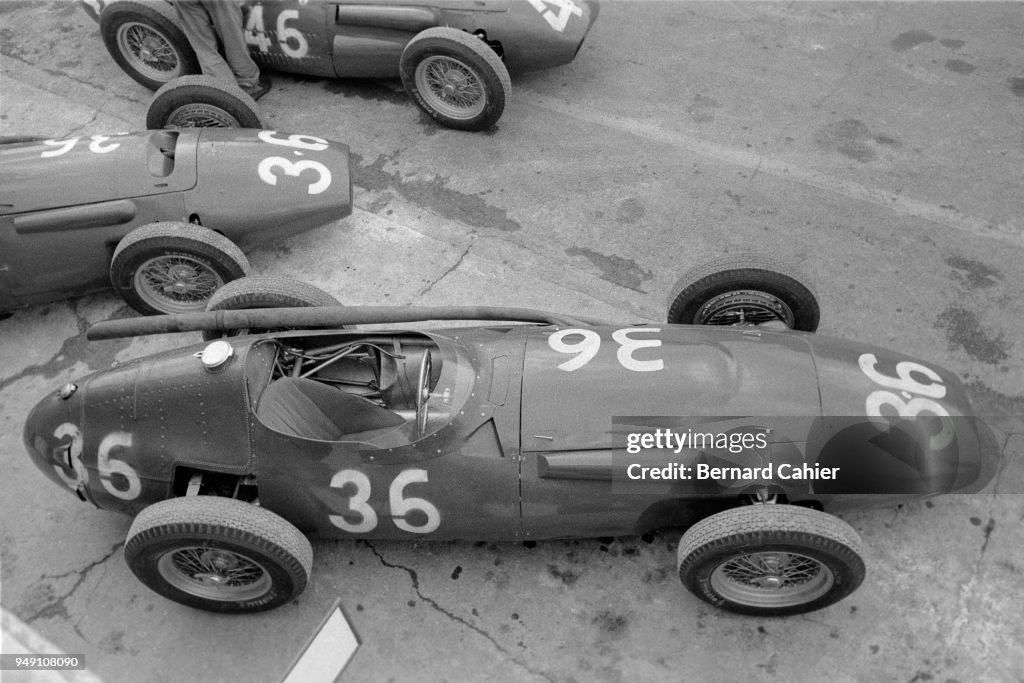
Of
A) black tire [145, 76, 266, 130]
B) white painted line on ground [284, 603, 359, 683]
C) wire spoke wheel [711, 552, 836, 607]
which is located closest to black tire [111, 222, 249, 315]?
black tire [145, 76, 266, 130]

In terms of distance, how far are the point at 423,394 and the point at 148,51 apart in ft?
15.2

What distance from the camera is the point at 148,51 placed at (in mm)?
7086

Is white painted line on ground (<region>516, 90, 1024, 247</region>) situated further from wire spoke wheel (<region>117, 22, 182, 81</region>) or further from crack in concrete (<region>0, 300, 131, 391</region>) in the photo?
crack in concrete (<region>0, 300, 131, 391</region>)

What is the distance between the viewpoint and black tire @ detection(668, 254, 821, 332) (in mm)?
4578

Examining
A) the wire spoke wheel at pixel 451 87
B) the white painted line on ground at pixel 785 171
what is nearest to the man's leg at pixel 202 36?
the wire spoke wheel at pixel 451 87

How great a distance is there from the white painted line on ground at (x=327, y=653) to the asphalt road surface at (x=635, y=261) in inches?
54.4

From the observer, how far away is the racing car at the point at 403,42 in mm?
6340

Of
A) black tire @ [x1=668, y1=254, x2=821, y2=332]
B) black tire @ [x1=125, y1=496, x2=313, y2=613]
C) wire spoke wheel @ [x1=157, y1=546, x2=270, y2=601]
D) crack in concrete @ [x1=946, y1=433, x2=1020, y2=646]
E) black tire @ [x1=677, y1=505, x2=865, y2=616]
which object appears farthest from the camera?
black tire @ [x1=668, y1=254, x2=821, y2=332]

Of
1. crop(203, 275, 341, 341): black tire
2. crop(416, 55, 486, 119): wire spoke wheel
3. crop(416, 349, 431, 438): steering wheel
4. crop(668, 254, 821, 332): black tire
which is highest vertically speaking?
crop(416, 55, 486, 119): wire spoke wheel

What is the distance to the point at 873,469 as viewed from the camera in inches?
155

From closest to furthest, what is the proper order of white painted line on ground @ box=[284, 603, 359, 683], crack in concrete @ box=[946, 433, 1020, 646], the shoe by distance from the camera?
white painted line on ground @ box=[284, 603, 359, 683] < crack in concrete @ box=[946, 433, 1020, 646] < the shoe

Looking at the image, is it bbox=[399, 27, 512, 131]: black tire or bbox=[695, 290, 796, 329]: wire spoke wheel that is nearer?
bbox=[695, 290, 796, 329]: wire spoke wheel

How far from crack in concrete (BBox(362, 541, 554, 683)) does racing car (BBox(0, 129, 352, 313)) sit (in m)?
1.98

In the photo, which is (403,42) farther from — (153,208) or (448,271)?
(153,208)
